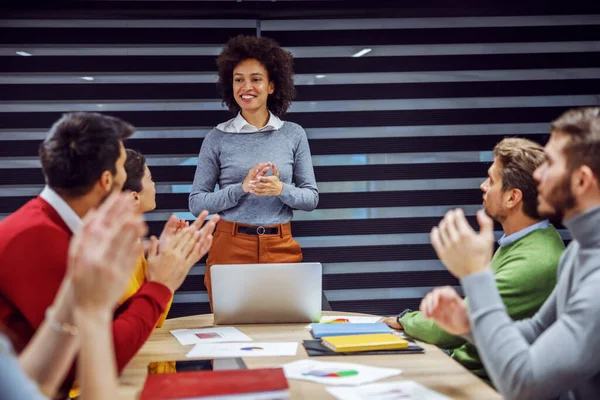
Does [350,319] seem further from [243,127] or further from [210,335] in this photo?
[243,127]

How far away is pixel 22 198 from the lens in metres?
4.74

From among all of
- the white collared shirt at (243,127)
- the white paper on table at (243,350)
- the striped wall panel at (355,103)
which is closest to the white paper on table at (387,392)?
the white paper on table at (243,350)

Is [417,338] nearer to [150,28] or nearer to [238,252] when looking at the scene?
[238,252]

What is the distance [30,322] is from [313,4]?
3.58m

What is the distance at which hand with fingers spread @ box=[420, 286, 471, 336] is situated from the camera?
183 cm

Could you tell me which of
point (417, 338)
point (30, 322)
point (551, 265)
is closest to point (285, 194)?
point (417, 338)

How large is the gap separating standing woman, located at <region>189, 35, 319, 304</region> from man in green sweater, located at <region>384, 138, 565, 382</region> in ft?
3.54

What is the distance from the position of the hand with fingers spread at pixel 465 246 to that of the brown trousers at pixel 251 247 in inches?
75.4

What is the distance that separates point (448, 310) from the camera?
1852 mm

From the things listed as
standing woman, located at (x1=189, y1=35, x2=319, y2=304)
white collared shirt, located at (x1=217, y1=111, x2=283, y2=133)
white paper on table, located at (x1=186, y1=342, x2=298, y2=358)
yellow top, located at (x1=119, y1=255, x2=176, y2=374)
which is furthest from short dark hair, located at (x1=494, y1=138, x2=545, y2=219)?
white collared shirt, located at (x1=217, y1=111, x2=283, y2=133)

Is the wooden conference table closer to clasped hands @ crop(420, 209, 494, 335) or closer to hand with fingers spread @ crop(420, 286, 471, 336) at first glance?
hand with fingers spread @ crop(420, 286, 471, 336)

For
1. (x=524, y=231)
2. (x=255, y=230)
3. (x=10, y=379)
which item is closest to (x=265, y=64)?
(x=255, y=230)

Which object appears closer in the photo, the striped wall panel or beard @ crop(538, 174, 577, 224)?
beard @ crop(538, 174, 577, 224)

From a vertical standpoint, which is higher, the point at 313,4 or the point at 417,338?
the point at 313,4
